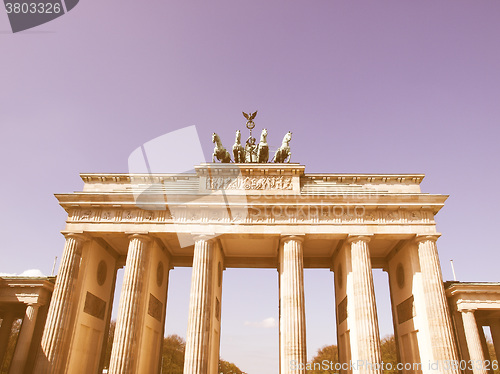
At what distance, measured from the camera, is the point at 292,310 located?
→ 22.9 meters

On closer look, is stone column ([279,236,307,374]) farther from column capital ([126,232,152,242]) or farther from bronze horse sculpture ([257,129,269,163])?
column capital ([126,232,152,242])

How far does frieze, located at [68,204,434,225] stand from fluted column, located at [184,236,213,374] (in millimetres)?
1916

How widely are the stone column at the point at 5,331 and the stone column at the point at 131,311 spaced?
1075cm

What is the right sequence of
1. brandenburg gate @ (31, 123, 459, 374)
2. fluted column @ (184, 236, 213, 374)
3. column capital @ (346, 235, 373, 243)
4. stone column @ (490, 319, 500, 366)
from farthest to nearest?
stone column @ (490, 319, 500, 366), column capital @ (346, 235, 373, 243), brandenburg gate @ (31, 123, 459, 374), fluted column @ (184, 236, 213, 374)

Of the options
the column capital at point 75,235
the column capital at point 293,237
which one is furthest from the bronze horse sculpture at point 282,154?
the column capital at point 75,235

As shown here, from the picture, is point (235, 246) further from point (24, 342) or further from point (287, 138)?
point (24, 342)

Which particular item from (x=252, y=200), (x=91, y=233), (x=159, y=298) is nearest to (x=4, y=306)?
(x=91, y=233)

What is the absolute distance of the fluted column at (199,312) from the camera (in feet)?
71.6

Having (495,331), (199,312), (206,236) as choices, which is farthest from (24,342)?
(495,331)

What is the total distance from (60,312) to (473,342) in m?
26.1

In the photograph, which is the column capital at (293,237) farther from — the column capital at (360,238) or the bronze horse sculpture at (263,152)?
the bronze horse sculpture at (263,152)

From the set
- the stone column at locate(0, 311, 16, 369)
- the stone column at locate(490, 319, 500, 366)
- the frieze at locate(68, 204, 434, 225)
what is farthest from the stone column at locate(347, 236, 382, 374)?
the stone column at locate(0, 311, 16, 369)

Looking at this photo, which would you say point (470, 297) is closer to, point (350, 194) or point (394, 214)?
point (394, 214)

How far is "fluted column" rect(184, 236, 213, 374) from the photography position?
A: 21827mm
